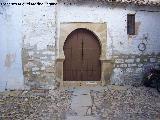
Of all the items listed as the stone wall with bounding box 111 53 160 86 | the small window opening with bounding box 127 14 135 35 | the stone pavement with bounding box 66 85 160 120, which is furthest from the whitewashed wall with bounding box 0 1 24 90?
the small window opening with bounding box 127 14 135 35

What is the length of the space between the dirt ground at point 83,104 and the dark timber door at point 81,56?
0.72 meters

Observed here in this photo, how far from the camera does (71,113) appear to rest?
7.77 metres

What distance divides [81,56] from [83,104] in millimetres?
2741

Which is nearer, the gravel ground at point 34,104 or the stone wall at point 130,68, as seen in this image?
the gravel ground at point 34,104

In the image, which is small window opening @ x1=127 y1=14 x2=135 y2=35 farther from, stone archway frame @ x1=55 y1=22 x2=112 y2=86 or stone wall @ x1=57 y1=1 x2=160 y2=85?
stone archway frame @ x1=55 y1=22 x2=112 y2=86

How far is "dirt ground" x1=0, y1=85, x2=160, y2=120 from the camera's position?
751 centimetres

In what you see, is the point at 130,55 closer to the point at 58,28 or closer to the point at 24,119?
the point at 58,28

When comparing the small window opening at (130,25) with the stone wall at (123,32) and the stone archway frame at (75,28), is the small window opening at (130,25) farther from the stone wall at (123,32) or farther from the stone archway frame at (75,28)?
the stone archway frame at (75,28)

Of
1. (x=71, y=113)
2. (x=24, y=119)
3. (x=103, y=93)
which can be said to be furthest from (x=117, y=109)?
(x=24, y=119)

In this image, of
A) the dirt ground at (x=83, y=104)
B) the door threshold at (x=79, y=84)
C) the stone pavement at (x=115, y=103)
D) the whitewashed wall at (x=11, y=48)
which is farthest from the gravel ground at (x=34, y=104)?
the door threshold at (x=79, y=84)

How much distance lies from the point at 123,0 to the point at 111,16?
68 cm

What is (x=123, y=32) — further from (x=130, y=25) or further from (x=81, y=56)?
(x=81, y=56)

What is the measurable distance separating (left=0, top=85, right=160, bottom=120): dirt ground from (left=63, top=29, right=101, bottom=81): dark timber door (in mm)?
719

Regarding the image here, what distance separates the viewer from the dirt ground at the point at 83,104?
7.51 meters
